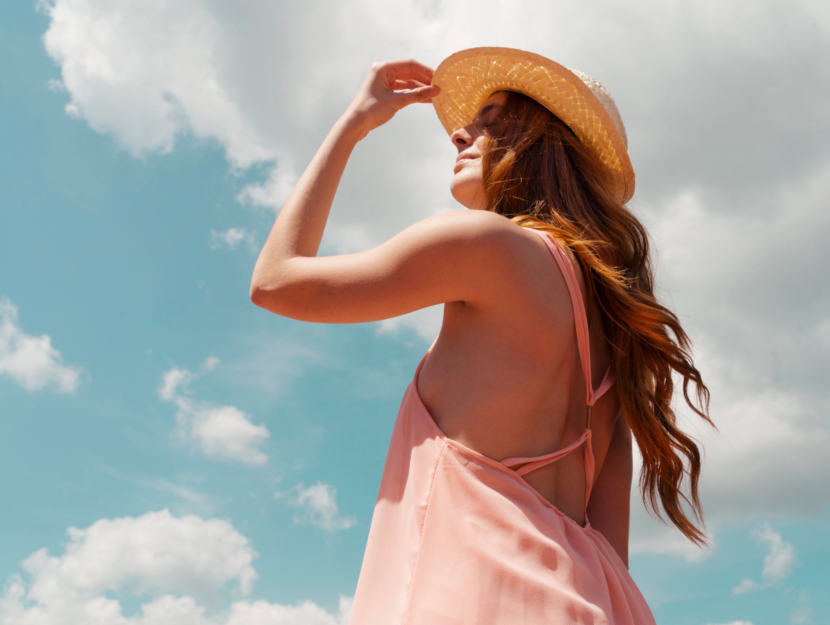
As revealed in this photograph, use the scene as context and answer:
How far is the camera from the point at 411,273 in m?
2.12

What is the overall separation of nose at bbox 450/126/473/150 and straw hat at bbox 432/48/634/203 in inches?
15.7

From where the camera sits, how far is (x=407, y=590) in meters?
1.95

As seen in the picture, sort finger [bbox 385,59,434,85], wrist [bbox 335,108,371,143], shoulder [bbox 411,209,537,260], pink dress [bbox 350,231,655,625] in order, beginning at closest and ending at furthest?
1. pink dress [bbox 350,231,655,625]
2. shoulder [bbox 411,209,537,260]
3. wrist [bbox 335,108,371,143]
4. finger [bbox 385,59,434,85]

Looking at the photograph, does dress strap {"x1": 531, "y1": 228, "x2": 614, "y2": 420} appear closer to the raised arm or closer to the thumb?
the raised arm

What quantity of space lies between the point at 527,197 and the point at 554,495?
1.27 m

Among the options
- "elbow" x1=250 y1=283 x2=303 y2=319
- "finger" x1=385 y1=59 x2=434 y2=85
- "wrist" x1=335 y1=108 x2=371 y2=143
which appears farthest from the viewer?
"finger" x1=385 y1=59 x2=434 y2=85

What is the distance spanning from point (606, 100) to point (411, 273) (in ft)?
5.58

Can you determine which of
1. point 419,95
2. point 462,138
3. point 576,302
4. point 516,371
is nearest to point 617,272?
point 576,302

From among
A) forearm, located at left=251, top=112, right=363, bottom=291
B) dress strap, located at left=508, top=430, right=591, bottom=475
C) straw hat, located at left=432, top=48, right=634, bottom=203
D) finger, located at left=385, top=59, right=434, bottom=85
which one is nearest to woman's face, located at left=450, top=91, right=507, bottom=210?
straw hat, located at left=432, top=48, right=634, bottom=203

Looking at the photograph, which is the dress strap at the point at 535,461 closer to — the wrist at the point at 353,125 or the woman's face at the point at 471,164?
the woman's face at the point at 471,164

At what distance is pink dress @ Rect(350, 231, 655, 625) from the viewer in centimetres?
188

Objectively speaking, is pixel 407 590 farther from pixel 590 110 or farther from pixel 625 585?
pixel 590 110

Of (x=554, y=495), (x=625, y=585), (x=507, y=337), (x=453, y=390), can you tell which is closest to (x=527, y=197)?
(x=507, y=337)

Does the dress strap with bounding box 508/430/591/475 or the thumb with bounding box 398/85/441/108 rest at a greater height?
the thumb with bounding box 398/85/441/108
